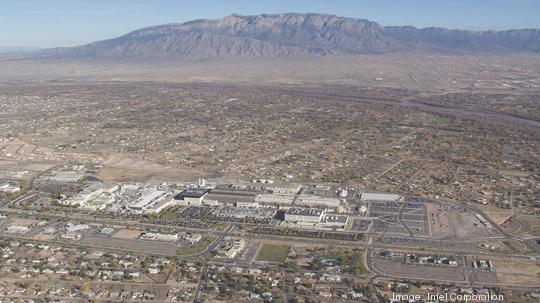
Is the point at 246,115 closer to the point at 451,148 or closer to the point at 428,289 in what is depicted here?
the point at 451,148

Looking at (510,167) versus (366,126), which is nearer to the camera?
(510,167)

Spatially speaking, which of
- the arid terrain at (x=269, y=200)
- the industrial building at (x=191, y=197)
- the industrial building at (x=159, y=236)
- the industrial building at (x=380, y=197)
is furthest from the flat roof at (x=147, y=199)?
the industrial building at (x=380, y=197)

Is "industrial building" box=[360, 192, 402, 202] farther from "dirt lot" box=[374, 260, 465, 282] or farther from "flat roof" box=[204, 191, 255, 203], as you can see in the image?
"dirt lot" box=[374, 260, 465, 282]

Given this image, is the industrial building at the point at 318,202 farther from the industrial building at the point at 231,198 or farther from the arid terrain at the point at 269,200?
the industrial building at the point at 231,198

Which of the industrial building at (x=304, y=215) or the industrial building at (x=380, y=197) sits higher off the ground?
the industrial building at (x=304, y=215)

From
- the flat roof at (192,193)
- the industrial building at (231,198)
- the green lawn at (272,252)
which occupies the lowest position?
→ the green lawn at (272,252)

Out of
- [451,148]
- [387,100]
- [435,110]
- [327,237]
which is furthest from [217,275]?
[387,100]

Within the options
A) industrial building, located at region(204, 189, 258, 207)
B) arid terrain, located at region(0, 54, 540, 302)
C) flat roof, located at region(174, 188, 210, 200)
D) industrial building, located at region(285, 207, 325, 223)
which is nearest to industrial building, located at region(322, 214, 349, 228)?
arid terrain, located at region(0, 54, 540, 302)
